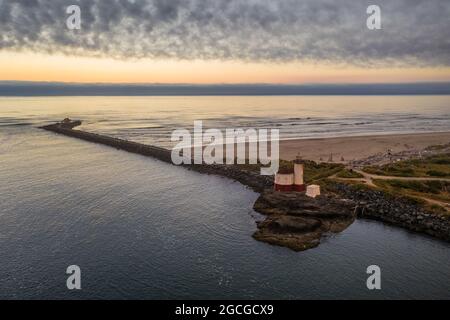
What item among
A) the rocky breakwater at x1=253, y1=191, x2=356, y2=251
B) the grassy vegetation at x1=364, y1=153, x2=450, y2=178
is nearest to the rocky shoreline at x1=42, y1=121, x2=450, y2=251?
the rocky breakwater at x1=253, y1=191, x2=356, y2=251

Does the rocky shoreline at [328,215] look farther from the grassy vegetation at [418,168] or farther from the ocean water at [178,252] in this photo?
the grassy vegetation at [418,168]

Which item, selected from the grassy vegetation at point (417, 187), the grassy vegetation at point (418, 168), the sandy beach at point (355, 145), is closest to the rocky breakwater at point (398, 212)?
the grassy vegetation at point (417, 187)

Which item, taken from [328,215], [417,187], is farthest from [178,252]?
[417,187]

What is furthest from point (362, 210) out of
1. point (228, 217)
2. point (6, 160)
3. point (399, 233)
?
point (6, 160)

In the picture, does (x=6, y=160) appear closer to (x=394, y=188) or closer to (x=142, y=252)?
(x=142, y=252)

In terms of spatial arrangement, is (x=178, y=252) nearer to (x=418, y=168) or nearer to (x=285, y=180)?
(x=285, y=180)
